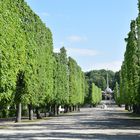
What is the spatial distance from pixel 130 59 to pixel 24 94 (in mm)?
26525

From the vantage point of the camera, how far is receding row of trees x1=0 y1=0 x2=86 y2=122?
3350cm

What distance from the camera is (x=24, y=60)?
4134cm

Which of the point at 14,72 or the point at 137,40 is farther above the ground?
the point at 137,40

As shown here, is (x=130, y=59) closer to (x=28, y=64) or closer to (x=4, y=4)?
(x=28, y=64)

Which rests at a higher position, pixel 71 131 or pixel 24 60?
pixel 24 60

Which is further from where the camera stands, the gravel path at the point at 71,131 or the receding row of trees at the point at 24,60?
the receding row of trees at the point at 24,60

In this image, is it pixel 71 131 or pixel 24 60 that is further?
pixel 24 60

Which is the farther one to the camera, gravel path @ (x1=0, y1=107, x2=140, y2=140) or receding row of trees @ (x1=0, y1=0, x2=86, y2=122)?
receding row of trees @ (x1=0, y1=0, x2=86, y2=122)

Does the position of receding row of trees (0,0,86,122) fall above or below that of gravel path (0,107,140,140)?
above

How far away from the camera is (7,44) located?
33688mm

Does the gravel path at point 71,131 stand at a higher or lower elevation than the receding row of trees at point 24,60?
lower

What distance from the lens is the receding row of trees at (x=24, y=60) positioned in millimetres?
33500

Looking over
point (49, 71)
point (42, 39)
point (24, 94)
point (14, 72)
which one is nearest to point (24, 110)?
point (49, 71)

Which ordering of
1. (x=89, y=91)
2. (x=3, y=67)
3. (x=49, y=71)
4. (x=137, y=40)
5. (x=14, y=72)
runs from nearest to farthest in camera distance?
(x=3, y=67), (x=14, y=72), (x=49, y=71), (x=137, y=40), (x=89, y=91)
